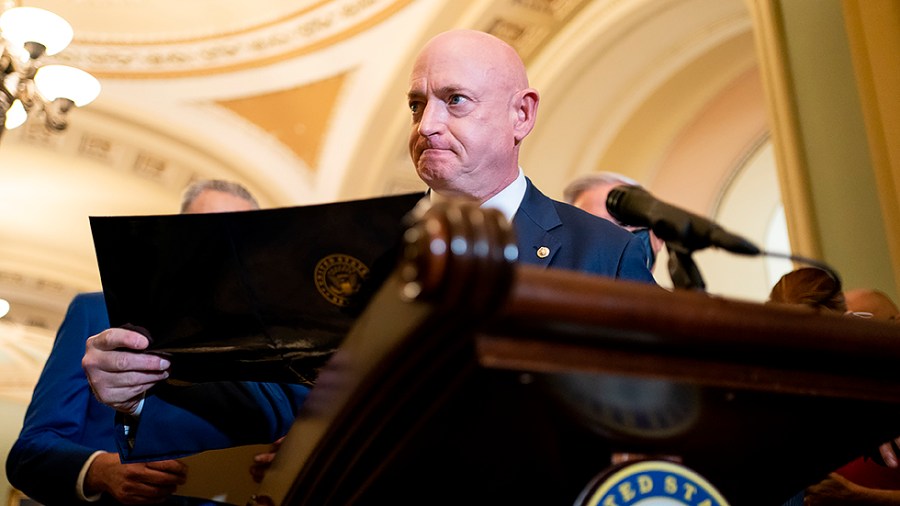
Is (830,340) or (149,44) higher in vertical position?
(149,44)

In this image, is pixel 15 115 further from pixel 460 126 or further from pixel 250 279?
pixel 250 279

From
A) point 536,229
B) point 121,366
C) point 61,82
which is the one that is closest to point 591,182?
point 536,229

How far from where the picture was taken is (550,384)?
0.84 meters

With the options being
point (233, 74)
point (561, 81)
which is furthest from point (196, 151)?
point (561, 81)

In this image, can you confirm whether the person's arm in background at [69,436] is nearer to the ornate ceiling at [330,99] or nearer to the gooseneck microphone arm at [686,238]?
the gooseneck microphone arm at [686,238]

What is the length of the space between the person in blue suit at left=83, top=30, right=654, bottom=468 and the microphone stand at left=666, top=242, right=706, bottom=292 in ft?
1.33

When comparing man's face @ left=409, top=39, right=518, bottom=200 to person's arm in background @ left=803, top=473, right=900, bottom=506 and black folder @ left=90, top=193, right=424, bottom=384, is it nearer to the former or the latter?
black folder @ left=90, top=193, right=424, bottom=384

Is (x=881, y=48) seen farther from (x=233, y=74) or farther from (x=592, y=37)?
(x=233, y=74)

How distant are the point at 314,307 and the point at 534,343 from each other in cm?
50

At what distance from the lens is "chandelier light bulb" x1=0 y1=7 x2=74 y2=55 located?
5484mm

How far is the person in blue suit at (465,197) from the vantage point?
5.05ft

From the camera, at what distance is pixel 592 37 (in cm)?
663

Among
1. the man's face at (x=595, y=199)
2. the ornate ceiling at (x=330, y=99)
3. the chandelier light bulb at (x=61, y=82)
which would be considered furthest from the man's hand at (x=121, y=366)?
the ornate ceiling at (x=330, y=99)

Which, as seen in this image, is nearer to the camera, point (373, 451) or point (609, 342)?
point (609, 342)
